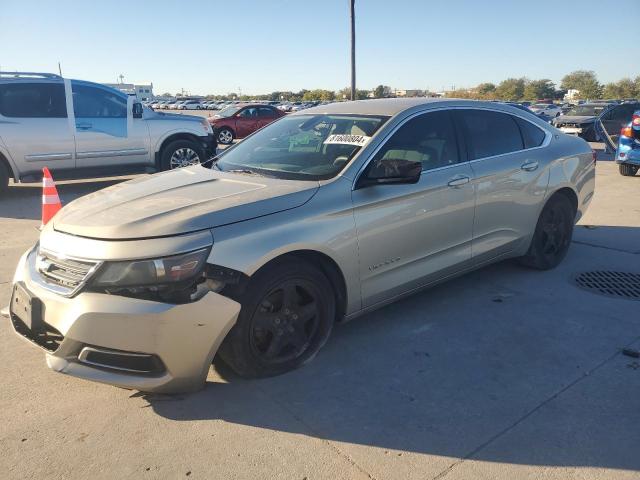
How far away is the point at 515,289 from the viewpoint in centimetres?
459

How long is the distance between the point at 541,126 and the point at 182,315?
394 cm

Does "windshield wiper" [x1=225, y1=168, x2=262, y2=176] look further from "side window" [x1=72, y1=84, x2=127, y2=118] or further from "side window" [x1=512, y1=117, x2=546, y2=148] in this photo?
"side window" [x1=72, y1=84, x2=127, y2=118]

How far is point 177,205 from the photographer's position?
3.04 m

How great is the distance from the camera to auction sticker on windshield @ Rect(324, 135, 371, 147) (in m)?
3.63

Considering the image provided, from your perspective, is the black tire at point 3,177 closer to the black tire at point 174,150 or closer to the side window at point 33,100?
the side window at point 33,100

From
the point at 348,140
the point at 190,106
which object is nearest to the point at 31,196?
the point at 348,140

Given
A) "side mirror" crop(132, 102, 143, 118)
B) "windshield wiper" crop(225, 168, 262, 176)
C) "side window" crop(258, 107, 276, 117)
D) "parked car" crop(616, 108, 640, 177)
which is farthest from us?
"side window" crop(258, 107, 276, 117)

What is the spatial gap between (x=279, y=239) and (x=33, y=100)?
7.52m

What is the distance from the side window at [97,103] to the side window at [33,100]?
221mm

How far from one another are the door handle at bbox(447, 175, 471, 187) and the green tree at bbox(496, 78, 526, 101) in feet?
227

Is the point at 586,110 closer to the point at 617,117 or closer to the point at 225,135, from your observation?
the point at 617,117

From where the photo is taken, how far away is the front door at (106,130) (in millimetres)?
8828

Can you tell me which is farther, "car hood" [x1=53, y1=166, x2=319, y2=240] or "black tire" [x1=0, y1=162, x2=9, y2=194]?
"black tire" [x1=0, y1=162, x2=9, y2=194]

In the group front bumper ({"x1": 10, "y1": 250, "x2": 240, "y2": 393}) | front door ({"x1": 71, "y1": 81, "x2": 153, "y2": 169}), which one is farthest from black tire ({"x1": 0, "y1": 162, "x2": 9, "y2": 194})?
front bumper ({"x1": 10, "y1": 250, "x2": 240, "y2": 393})
